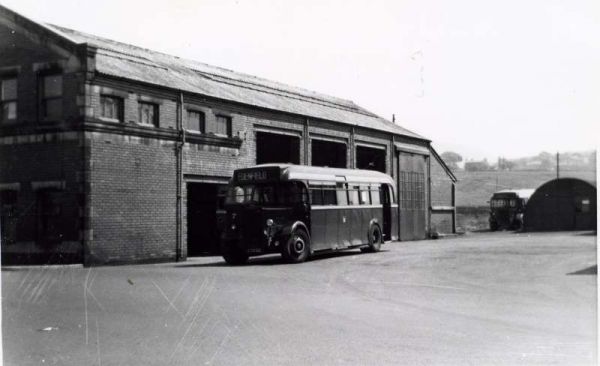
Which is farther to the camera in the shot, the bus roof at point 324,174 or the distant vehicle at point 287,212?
the bus roof at point 324,174

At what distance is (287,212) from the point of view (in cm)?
1852

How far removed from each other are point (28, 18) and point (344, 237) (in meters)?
11.6

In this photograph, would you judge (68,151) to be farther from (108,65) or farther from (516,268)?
(516,268)

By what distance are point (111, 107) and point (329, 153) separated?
13.7 m

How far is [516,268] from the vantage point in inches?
606

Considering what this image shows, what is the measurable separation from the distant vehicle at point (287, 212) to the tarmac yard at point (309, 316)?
1828 mm

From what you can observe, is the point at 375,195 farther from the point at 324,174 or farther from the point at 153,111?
the point at 153,111

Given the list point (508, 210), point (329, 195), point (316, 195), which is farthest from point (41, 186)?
point (508, 210)

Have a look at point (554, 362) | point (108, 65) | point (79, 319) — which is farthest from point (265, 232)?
point (554, 362)

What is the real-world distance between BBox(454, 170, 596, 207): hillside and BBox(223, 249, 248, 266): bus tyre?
1907 inches

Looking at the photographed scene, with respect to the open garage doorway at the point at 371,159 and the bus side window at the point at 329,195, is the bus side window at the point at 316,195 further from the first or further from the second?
the open garage doorway at the point at 371,159

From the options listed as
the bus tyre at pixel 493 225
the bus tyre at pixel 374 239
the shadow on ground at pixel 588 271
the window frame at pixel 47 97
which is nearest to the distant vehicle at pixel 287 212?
the bus tyre at pixel 374 239

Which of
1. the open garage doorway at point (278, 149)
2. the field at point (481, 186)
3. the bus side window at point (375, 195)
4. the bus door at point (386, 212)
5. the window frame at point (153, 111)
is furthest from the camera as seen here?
the field at point (481, 186)

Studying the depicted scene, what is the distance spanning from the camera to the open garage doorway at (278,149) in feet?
88.9
